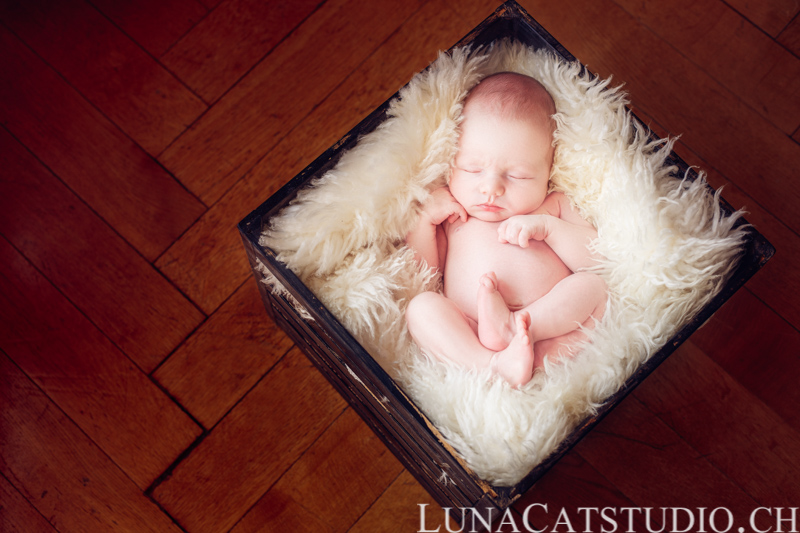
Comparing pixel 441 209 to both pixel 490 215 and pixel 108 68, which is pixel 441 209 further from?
pixel 108 68

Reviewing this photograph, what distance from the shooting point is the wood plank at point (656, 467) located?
93cm

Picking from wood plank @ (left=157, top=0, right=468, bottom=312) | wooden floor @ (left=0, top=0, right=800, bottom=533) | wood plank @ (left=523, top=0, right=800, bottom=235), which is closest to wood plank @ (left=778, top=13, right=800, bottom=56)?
wooden floor @ (left=0, top=0, right=800, bottom=533)

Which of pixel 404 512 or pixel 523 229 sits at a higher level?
pixel 523 229

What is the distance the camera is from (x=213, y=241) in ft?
3.35

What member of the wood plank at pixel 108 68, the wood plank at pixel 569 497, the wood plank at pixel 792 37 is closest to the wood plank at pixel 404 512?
the wood plank at pixel 569 497

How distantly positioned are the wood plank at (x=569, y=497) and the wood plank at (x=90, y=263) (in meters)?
0.60

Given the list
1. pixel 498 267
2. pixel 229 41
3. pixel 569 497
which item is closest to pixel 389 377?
pixel 498 267

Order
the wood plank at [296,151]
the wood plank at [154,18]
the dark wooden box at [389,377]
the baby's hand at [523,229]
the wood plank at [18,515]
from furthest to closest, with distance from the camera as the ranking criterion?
1. the wood plank at [154,18]
2. the wood plank at [296,151]
3. the wood plank at [18,515]
4. the baby's hand at [523,229]
5. the dark wooden box at [389,377]

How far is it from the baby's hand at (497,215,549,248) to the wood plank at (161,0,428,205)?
1.60 ft

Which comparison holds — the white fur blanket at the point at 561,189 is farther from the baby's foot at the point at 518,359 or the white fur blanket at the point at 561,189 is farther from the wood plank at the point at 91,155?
the wood plank at the point at 91,155

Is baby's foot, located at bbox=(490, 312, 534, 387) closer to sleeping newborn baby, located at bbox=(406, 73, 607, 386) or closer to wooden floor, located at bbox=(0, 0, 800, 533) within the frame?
sleeping newborn baby, located at bbox=(406, 73, 607, 386)

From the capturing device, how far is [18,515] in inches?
35.6

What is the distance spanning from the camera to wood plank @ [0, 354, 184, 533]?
0.90 m

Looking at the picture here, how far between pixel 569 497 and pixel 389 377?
0.45 meters
